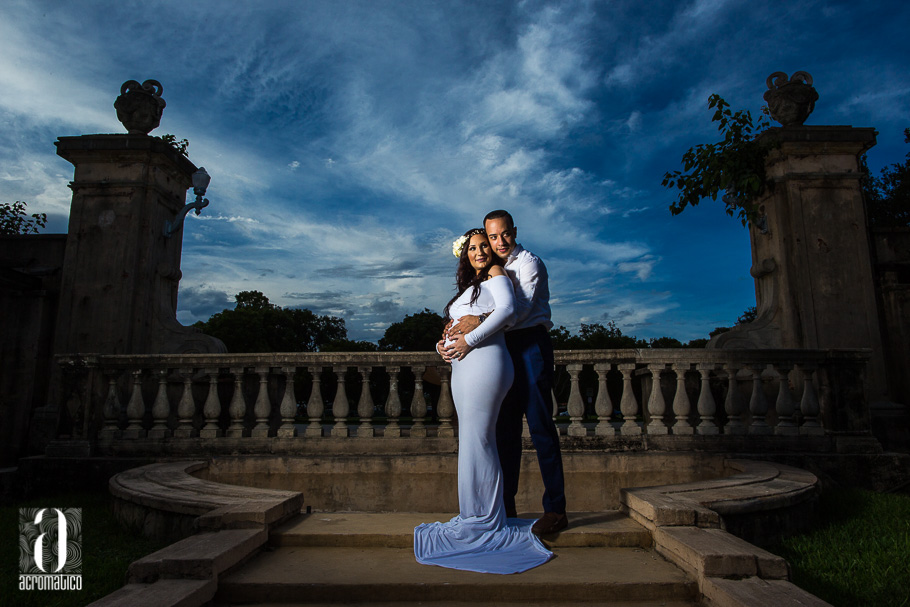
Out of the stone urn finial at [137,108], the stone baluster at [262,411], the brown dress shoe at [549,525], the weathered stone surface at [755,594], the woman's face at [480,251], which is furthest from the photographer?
the stone urn finial at [137,108]

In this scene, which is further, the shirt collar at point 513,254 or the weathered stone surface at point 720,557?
the shirt collar at point 513,254

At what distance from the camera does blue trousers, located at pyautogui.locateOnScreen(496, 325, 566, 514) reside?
12.5ft

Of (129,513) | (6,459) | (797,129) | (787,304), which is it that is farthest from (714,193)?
(6,459)

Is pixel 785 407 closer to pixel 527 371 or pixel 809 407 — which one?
pixel 809 407

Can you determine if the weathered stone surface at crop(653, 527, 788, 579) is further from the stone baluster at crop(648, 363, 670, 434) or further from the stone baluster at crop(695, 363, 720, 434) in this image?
the stone baluster at crop(695, 363, 720, 434)

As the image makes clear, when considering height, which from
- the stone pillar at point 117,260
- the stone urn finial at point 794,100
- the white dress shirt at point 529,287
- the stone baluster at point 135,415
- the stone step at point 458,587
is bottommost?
the stone step at point 458,587

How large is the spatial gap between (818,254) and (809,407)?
275 cm

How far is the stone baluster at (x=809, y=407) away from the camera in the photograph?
20.8 ft

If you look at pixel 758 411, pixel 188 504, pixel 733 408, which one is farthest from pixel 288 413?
pixel 758 411

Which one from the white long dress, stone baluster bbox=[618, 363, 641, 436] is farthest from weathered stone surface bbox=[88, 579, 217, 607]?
stone baluster bbox=[618, 363, 641, 436]

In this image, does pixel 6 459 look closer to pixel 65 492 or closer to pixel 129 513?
pixel 65 492

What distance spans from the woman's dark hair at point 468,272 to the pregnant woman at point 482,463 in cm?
18

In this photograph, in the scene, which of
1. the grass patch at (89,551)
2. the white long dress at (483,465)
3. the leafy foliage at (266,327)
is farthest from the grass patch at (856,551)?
the leafy foliage at (266,327)

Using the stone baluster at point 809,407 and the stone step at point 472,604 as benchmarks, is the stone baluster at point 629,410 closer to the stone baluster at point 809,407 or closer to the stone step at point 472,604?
the stone baluster at point 809,407
